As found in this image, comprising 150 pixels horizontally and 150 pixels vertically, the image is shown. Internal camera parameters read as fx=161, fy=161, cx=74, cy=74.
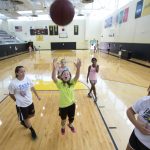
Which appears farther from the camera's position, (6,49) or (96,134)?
(6,49)

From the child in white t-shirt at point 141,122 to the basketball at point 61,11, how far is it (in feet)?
10.6

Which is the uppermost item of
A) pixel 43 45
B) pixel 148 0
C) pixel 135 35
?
pixel 148 0

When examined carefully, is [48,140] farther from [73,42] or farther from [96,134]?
[73,42]

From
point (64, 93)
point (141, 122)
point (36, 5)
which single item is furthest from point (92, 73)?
point (36, 5)

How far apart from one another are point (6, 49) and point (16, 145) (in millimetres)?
13412

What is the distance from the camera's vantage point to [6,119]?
3.21 metres

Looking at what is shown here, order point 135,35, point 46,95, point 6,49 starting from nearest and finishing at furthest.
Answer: point 46,95 → point 135,35 → point 6,49

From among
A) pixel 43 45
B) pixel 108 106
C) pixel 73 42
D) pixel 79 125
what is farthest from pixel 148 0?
pixel 43 45

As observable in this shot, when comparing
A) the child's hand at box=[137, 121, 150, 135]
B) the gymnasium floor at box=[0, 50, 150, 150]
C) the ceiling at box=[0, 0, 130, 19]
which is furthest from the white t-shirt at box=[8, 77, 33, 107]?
the ceiling at box=[0, 0, 130, 19]

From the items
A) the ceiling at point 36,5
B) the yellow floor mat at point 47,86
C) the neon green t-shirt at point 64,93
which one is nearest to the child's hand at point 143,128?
the neon green t-shirt at point 64,93

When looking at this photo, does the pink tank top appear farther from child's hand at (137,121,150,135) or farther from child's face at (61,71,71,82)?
child's hand at (137,121,150,135)

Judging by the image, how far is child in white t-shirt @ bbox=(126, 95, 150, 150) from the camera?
120cm

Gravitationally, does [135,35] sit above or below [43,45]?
above

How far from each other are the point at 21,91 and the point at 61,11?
2409mm
